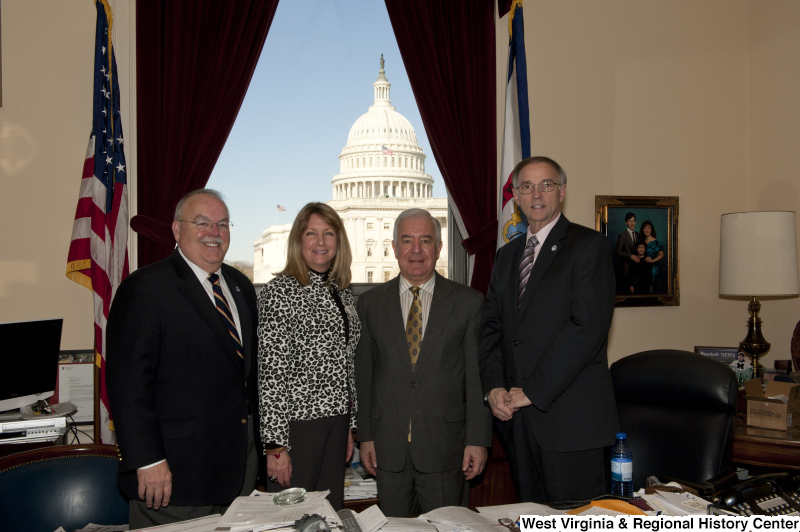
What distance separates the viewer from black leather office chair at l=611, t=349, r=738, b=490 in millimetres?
2080

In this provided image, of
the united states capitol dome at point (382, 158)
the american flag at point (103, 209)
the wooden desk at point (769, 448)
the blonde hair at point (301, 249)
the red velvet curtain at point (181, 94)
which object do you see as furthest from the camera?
the united states capitol dome at point (382, 158)

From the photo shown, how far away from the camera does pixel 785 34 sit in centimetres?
432

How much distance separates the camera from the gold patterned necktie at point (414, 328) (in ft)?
8.23

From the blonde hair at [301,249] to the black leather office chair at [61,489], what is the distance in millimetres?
917

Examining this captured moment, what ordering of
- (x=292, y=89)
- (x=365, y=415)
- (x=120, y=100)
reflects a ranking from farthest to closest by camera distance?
(x=292, y=89) < (x=120, y=100) < (x=365, y=415)

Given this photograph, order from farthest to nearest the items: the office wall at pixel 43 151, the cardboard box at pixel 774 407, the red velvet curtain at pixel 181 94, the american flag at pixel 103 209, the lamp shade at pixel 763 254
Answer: the lamp shade at pixel 763 254, the red velvet curtain at pixel 181 94, the office wall at pixel 43 151, the american flag at pixel 103 209, the cardboard box at pixel 774 407

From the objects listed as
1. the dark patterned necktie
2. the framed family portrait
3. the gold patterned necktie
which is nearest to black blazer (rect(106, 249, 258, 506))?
the gold patterned necktie

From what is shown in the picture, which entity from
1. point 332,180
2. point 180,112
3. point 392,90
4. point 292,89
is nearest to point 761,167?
point 392,90

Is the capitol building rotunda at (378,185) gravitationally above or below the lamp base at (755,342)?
above

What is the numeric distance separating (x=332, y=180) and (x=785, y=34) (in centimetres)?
348

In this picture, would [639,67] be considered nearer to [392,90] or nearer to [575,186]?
[575,186]

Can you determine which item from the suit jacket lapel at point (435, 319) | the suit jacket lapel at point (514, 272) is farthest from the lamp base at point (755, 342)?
the suit jacket lapel at point (435, 319)

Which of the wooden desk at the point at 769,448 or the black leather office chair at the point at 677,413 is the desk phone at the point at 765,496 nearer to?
the black leather office chair at the point at 677,413

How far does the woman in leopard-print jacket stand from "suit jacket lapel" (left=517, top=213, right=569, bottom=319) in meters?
0.73
